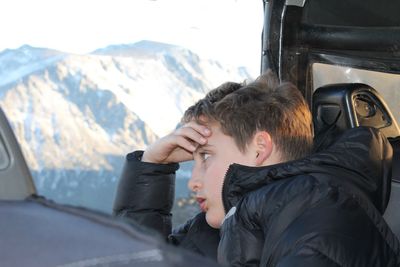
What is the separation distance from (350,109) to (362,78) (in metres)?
0.56

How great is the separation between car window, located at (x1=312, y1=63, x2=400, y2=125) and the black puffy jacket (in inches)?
41.1

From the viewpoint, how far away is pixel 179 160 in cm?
213

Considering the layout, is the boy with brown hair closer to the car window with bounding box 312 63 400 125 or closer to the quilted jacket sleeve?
the quilted jacket sleeve

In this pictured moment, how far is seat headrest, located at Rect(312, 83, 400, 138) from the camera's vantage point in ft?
7.22

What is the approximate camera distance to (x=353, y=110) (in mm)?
2199

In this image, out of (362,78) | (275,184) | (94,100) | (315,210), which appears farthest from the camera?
(94,100)

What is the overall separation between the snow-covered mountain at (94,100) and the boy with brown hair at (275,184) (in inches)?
75.3

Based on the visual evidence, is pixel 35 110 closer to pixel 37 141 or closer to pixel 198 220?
pixel 37 141

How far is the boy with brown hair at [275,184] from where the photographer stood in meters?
1.28

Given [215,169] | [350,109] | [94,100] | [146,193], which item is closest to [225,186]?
[215,169]

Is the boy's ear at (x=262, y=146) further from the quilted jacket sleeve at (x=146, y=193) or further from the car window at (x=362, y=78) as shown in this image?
the car window at (x=362, y=78)

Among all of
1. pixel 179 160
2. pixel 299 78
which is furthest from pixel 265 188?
pixel 299 78

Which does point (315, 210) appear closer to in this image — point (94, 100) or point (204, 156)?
point (204, 156)

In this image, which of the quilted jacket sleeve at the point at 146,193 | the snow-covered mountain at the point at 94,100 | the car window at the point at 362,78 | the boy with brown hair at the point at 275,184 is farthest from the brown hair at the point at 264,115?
the snow-covered mountain at the point at 94,100
